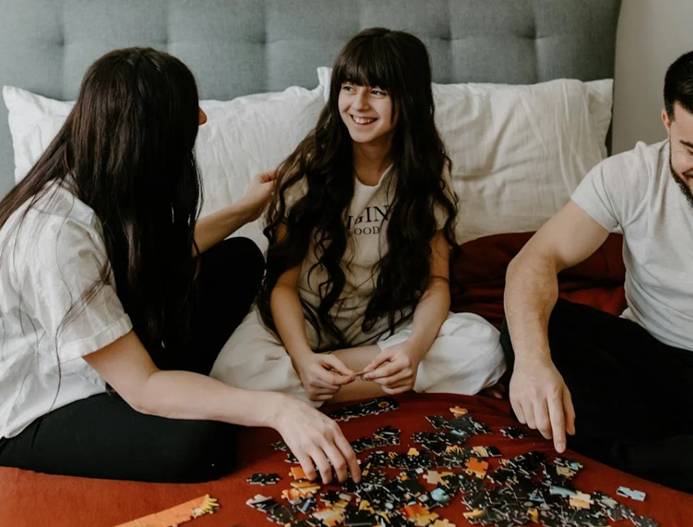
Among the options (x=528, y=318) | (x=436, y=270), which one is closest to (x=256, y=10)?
(x=436, y=270)

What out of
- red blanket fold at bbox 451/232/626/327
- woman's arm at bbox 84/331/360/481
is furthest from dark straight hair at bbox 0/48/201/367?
red blanket fold at bbox 451/232/626/327

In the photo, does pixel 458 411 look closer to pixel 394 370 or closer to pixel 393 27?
pixel 394 370

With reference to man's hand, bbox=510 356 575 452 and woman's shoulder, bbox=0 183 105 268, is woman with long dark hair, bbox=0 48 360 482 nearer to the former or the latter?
woman's shoulder, bbox=0 183 105 268

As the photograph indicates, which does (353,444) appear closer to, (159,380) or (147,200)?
(159,380)

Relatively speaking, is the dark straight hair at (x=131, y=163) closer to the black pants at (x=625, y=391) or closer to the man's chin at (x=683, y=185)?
the black pants at (x=625, y=391)

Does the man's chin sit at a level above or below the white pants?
above

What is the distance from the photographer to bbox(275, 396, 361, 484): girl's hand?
4.12 ft

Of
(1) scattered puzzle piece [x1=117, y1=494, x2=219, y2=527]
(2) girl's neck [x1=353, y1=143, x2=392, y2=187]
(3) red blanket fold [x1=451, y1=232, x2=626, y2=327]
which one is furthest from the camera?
(3) red blanket fold [x1=451, y1=232, x2=626, y2=327]

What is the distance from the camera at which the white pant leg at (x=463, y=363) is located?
172 cm

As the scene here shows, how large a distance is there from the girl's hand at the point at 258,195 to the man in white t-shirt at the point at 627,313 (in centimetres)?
63

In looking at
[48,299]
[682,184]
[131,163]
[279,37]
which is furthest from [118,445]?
[279,37]

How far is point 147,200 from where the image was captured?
1.38 metres

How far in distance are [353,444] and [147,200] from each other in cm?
62

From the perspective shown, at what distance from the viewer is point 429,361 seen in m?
1.75
